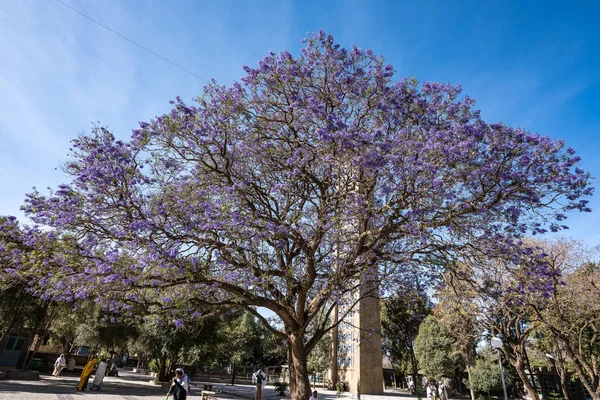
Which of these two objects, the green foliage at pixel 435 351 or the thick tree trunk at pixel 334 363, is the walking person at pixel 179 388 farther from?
the thick tree trunk at pixel 334 363

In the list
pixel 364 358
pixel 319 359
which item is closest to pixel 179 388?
pixel 364 358

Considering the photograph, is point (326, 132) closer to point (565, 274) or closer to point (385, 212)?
point (385, 212)

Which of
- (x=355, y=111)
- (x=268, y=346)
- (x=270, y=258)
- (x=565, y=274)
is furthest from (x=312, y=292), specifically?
(x=268, y=346)

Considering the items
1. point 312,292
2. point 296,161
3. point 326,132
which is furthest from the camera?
point 312,292

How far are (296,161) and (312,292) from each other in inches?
214

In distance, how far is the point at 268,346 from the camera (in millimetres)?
44812

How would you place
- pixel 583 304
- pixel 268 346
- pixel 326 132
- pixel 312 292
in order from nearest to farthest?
pixel 326 132 < pixel 312 292 < pixel 583 304 < pixel 268 346

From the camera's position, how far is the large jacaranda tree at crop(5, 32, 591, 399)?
27.9 ft

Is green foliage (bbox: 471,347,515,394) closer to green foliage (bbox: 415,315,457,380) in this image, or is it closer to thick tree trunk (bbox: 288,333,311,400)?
green foliage (bbox: 415,315,457,380)

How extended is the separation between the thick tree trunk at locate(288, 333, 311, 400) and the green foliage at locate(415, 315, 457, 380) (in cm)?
A: 2501

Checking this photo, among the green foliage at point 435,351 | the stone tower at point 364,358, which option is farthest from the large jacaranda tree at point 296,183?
the green foliage at point 435,351

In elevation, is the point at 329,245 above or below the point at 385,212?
below

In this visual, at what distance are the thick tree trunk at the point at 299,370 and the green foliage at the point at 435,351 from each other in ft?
82.0

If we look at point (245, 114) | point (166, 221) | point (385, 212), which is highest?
point (245, 114)
